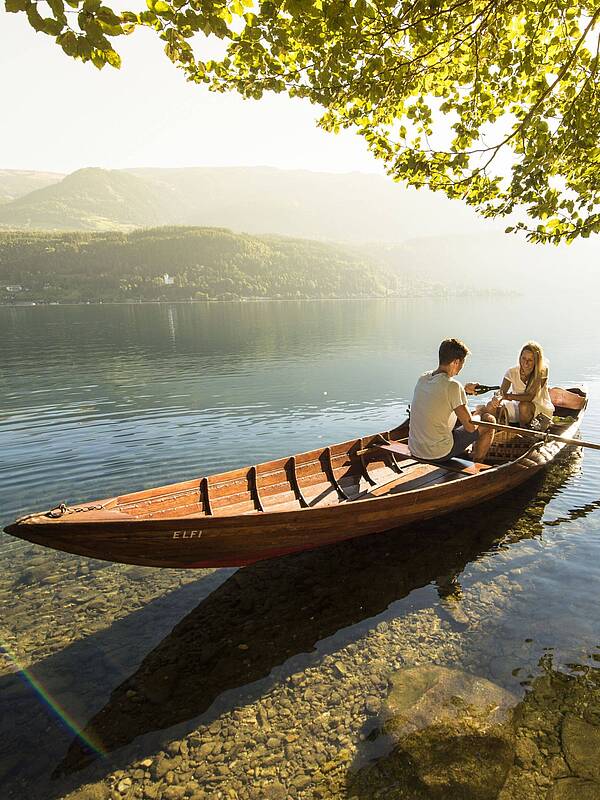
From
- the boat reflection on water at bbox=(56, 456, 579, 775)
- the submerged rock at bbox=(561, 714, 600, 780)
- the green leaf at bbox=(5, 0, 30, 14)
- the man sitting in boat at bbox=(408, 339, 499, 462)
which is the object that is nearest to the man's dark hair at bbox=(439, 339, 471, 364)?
the man sitting in boat at bbox=(408, 339, 499, 462)

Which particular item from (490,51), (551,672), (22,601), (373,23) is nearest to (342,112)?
(373,23)

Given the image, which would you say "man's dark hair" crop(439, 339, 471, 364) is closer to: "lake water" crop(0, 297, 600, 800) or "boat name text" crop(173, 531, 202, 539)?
"lake water" crop(0, 297, 600, 800)

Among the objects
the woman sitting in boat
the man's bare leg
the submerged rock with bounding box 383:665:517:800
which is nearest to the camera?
the submerged rock with bounding box 383:665:517:800

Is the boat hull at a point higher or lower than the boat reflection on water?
higher

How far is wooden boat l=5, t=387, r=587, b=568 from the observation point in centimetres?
630

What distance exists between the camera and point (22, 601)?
7855mm

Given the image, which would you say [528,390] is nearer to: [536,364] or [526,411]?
[526,411]

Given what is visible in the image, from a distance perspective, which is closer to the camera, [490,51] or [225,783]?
[225,783]

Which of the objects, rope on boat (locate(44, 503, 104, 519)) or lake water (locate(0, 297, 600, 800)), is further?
rope on boat (locate(44, 503, 104, 519))

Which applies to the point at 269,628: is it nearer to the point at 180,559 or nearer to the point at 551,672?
the point at 180,559

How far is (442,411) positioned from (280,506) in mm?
3952

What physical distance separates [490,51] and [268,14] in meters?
4.58

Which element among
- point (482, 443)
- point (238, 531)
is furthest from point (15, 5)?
point (482, 443)

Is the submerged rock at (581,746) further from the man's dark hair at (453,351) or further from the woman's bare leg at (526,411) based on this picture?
the woman's bare leg at (526,411)
